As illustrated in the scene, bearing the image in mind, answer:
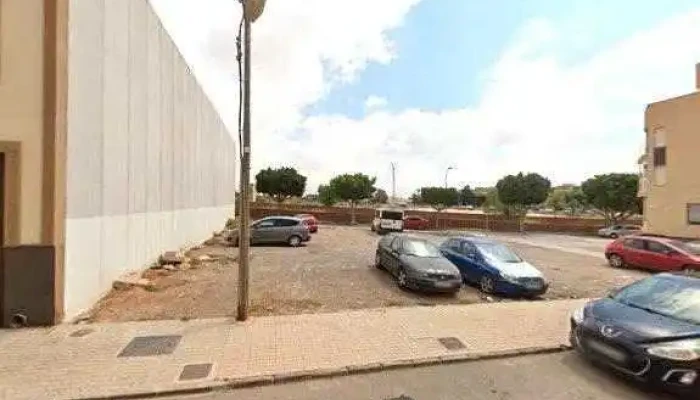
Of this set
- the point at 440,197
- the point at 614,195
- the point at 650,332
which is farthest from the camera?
the point at 440,197

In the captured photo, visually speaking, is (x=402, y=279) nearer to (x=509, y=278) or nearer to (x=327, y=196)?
(x=509, y=278)

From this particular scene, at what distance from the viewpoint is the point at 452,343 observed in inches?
288

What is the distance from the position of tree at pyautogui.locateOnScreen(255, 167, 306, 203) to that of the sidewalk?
41.3m

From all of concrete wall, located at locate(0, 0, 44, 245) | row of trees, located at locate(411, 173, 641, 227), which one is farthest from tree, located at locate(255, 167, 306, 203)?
concrete wall, located at locate(0, 0, 44, 245)

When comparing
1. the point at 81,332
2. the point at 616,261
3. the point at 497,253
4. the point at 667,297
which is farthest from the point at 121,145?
the point at 616,261

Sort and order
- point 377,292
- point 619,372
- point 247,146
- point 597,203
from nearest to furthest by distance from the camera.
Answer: point 619,372 < point 247,146 < point 377,292 < point 597,203

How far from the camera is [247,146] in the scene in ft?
27.2

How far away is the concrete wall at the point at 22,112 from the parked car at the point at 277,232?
13.7 meters

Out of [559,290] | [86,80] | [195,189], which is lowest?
[559,290]

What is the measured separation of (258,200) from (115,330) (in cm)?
4534

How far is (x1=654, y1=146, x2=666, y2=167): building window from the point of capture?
82.8 feet

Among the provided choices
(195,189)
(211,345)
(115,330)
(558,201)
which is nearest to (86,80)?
(115,330)

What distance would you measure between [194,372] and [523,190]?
44356 millimetres

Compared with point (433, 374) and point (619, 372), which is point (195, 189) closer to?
point (433, 374)
